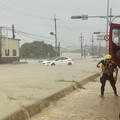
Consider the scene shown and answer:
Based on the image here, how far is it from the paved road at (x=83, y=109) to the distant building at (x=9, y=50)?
57046 mm

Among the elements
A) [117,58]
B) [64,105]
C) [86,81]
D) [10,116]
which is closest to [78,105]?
[64,105]

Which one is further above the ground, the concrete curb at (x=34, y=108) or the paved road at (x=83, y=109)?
the concrete curb at (x=34, y=108)

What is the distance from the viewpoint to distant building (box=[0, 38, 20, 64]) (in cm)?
7388

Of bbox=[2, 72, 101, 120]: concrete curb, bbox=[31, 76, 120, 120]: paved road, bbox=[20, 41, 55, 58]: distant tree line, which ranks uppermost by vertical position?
bbox=[20, 41, 55, 58]: distant tree line

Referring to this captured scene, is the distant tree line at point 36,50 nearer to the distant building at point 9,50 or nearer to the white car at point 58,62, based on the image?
the distant building at point 9,50

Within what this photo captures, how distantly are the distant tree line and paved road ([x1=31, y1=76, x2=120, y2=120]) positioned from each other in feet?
367

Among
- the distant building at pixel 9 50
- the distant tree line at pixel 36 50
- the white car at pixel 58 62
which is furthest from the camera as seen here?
the distant tree line at pixel 36 50

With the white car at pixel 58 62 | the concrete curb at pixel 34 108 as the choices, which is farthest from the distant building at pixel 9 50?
the concrete curb at pixel 34 108

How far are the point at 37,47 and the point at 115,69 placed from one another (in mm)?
113913

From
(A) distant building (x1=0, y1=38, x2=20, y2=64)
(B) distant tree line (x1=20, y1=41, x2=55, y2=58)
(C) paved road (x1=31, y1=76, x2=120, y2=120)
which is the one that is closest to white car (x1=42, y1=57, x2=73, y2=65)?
(A) distant building (x1=0, y1=38, x2=20, y2=64)

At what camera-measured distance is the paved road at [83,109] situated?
37.1 feet

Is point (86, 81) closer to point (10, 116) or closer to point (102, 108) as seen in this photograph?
point (102, 108)

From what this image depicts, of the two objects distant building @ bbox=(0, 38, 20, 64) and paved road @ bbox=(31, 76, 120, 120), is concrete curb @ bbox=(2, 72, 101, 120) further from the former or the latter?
distant building @ bbox=(0, 38, 20, 64)

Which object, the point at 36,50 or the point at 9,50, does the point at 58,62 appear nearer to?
the point at 9,50
